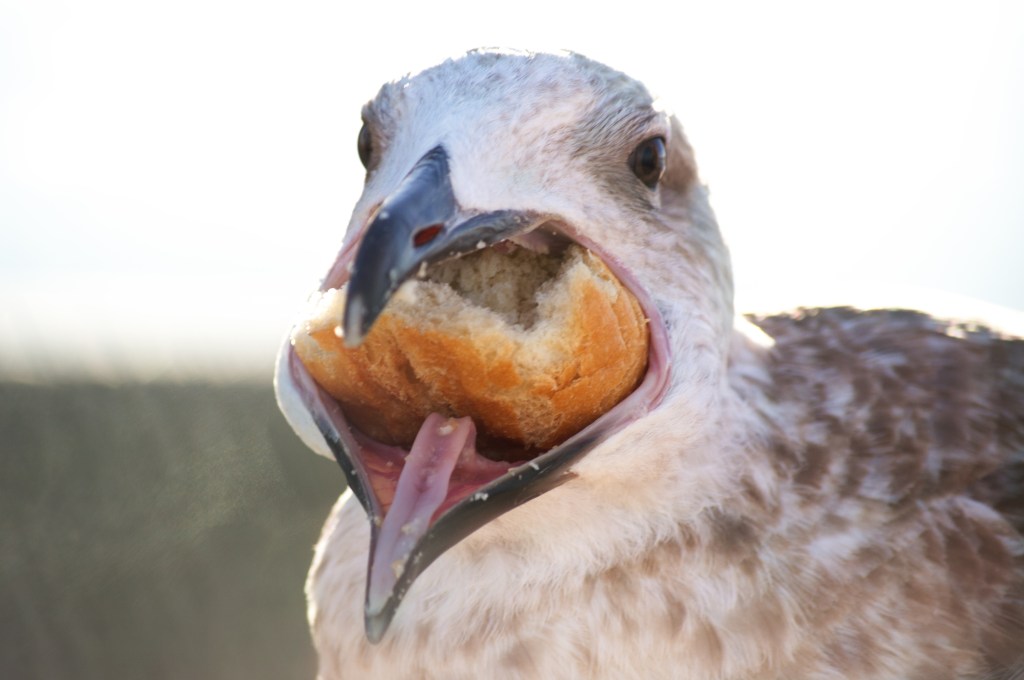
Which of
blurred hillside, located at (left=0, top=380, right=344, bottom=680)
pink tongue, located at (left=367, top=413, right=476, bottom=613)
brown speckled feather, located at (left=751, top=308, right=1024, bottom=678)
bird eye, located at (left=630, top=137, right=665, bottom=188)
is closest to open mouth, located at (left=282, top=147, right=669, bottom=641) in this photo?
pink tongue, located at (left=367, top=413, right=476, bottom=613)

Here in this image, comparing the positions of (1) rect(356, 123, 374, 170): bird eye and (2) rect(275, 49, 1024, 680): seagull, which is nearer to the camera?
(2) rect(275, 49, 1024, 680): seagull

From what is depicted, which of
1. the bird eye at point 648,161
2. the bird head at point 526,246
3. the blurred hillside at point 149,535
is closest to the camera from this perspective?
the bird head at point 526,246

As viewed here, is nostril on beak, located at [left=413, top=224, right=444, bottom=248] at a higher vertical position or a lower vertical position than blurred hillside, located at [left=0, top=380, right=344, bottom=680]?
higher

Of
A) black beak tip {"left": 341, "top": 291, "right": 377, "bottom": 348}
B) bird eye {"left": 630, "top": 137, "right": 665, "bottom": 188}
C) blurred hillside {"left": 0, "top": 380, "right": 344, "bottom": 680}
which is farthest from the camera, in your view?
blurred hillside {"left": 0, "top": 380, "right": 344, "bottom": 680}

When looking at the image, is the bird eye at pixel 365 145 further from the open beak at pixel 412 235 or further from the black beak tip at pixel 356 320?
the black beak tip at pixel 356 320

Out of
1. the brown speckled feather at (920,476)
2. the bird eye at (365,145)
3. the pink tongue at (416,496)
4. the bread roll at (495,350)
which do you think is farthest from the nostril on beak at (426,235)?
the brown speckled feather at (920,476)

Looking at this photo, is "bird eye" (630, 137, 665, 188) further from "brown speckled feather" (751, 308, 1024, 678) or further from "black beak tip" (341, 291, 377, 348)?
"black beak tip" (341, 291, 377, 348)

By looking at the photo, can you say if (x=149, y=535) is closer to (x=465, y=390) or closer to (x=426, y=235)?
(x=465, y=390)
